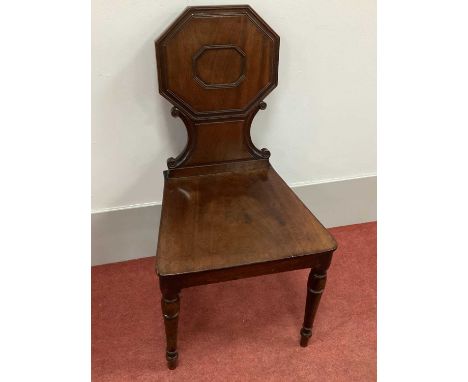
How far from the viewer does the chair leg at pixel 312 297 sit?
A: 1479 millimetres

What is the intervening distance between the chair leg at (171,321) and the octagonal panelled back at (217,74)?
0.52 meters

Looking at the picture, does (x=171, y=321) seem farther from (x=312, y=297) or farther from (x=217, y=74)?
(x=217, y=74)

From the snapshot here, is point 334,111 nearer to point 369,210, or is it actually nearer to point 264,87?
point 264,87

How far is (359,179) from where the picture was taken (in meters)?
2.19

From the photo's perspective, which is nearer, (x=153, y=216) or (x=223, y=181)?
(x=223, y=181)

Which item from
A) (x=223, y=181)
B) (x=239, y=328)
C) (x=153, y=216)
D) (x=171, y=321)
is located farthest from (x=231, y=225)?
(x=153, y=216)

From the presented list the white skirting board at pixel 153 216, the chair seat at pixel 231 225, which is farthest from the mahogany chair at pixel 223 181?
the white skirting board at pixel 153 216

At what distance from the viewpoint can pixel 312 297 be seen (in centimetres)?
154

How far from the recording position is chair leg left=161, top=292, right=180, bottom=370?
1357mm

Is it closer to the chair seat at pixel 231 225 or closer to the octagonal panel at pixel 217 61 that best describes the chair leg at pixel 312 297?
the chair seat at pixel 231 225

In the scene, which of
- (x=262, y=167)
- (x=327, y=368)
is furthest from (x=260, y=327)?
(x=262, y=167)

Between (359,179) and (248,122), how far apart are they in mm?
813

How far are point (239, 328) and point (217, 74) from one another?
995mm

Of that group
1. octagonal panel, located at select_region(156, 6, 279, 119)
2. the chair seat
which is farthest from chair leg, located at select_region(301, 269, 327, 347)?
octagonal panel, located at select_region(156, 6, 279, 119)
